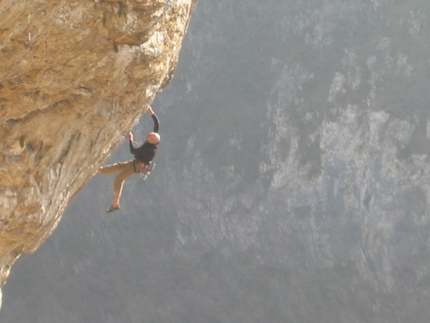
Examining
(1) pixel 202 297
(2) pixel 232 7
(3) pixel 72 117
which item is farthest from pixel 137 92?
(2) pixel 232 7

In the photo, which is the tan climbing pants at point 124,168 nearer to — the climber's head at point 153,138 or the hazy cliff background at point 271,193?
the climber's head at point 153,138

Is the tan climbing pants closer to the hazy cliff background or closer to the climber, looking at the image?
the climber

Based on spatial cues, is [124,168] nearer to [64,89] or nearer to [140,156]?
[140,156]

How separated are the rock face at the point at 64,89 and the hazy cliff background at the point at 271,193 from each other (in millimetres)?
15087

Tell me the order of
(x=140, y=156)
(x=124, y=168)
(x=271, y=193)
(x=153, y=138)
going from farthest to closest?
(x=271, y=193) → (x=124, y=168) → (x=140, y=156) → (x=153, y=138)

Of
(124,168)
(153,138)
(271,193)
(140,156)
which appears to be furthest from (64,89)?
(271,193)

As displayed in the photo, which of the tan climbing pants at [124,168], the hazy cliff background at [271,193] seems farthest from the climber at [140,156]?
the hazy cliff background at [271,193]

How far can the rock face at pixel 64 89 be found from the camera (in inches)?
265

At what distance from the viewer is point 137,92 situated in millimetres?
8859

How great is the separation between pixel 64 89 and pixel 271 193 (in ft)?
59.8

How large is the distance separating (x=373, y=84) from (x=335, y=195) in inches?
137

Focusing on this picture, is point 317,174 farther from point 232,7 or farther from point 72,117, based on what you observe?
point 72,117

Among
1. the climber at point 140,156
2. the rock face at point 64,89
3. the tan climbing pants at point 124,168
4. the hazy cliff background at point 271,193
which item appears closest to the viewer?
the rock face at point 64,89

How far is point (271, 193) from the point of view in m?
→ 25.7
